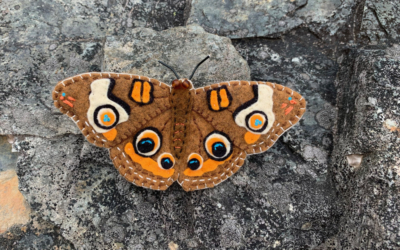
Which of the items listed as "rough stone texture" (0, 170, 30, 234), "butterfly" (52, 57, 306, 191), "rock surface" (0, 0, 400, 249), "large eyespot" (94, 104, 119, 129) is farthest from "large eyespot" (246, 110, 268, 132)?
"rough stone texture" (0, 170, 30, 234)

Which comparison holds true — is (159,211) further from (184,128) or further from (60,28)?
(60,28)

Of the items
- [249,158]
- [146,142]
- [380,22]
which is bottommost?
[249,158]

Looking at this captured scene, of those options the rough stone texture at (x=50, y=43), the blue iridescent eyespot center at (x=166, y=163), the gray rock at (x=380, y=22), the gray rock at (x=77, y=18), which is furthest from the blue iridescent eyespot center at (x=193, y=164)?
the gray rock at (x=380, y=22)

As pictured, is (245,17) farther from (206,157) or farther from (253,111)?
(206,157)

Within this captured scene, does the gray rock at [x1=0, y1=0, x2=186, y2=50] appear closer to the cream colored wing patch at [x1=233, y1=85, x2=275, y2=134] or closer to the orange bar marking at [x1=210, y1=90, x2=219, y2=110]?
the orange bar marking at [x1=210, y1=90, x2=219, y2=110]

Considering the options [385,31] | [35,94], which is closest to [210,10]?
[385,31]

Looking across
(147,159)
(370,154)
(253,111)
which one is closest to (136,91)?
(147,159)
